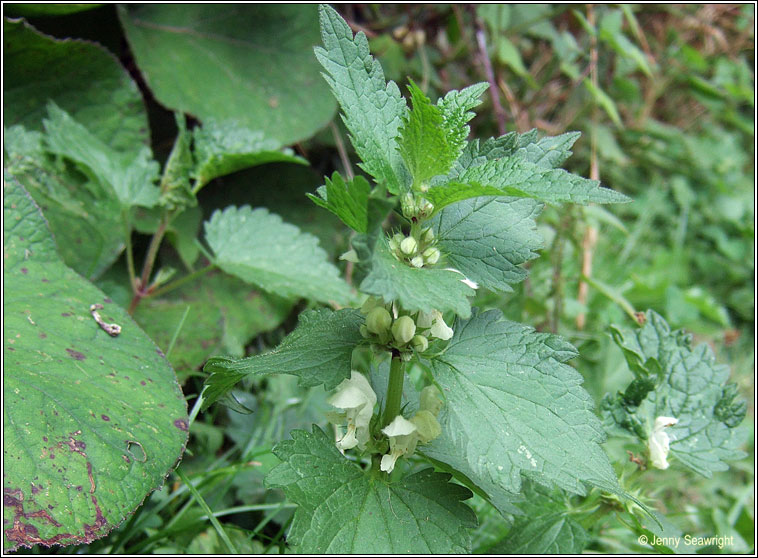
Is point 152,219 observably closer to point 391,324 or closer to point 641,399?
point 391,324

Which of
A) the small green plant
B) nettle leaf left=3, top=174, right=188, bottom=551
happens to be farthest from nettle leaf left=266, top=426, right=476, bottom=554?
nettle leaf left=3, top=174, right=188, bottom=551

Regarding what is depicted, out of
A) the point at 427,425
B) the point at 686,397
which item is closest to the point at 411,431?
the point at 427,425

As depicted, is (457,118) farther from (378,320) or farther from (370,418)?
(370,418)

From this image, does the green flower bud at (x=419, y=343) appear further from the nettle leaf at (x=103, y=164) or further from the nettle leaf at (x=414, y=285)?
the nettle leaf at (x=103, y=164)

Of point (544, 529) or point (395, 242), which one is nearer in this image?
point (395, 242)

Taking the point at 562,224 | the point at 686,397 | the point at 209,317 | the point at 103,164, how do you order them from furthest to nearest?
the point at 562,224 < the point at 209,317 < the point at 103,164 < the point at 686,397

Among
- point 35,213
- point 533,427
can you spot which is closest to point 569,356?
point 533,427

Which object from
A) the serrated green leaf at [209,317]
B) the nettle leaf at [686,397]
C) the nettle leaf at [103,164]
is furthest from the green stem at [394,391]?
the nettle leaf at [103,164]
